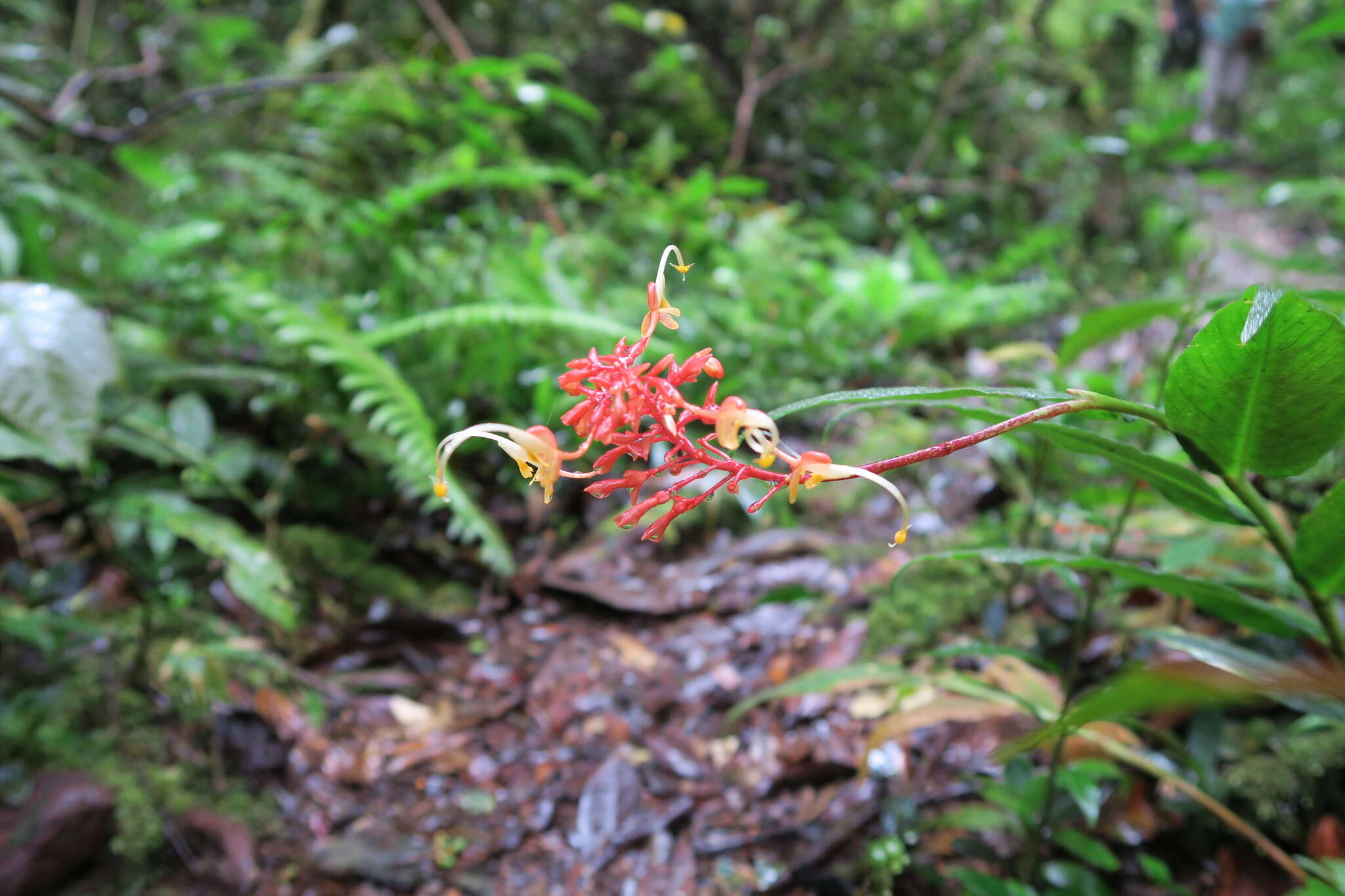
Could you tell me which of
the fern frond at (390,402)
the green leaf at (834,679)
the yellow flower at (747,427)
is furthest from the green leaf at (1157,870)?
the fern frond at (390,402)

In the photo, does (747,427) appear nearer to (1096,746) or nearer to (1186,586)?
(1186,586)

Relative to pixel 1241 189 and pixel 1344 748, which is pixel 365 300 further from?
pixel 1241 189

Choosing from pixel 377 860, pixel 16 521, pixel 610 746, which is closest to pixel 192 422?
pixel 16 521

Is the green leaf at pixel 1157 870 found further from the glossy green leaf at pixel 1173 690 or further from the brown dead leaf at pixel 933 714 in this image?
the glossy green leaf at pixel 1173 690

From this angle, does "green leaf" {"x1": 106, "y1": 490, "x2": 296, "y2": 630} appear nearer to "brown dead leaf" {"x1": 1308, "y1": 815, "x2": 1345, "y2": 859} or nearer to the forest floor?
the forest floor

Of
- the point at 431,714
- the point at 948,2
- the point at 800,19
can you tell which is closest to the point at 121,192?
the point at 431,714

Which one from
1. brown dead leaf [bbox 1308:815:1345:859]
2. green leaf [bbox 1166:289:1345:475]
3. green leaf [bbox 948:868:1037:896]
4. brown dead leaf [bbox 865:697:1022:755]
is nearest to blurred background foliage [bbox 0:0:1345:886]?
brown dead leaf [bbox 1308:815:1345:859]
